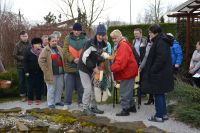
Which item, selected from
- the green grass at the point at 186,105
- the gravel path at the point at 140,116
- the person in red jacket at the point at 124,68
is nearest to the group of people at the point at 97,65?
the person in red jacket at the point at 124,68

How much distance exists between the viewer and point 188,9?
11.3m

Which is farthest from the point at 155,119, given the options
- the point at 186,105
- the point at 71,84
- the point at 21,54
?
the point at 21,54

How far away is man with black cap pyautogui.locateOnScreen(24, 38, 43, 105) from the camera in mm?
9609

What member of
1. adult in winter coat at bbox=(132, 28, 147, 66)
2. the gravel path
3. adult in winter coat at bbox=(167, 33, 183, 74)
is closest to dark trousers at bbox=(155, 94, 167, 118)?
the gravel path

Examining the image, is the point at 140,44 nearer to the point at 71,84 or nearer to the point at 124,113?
the point at 71,84

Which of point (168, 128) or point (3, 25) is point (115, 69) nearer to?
point (168, 128)

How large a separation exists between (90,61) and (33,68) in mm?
2279

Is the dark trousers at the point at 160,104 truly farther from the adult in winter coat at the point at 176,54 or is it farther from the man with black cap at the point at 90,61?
the adult in winter coat at the point at 176,54

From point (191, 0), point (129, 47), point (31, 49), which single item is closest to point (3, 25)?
point (31, 49)

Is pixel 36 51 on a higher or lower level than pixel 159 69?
higher

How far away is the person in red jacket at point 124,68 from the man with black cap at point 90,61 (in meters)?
0.28

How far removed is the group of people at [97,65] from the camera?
734 cm

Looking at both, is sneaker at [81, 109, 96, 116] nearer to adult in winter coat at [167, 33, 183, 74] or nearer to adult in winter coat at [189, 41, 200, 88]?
adult in winter coat at [167, 33, 183, 74]

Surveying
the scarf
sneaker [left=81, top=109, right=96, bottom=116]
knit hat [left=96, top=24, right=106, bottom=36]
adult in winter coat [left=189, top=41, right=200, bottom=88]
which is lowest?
sneaker [left=81, top=109, right=96, bottom=116]
